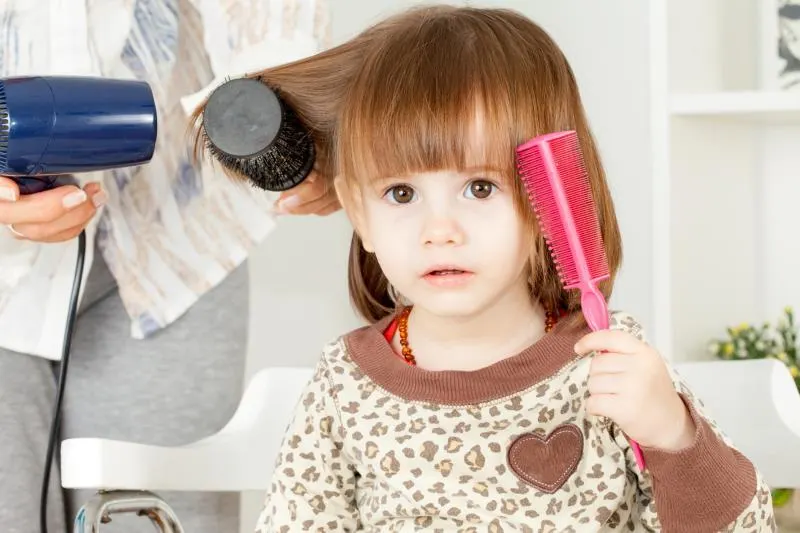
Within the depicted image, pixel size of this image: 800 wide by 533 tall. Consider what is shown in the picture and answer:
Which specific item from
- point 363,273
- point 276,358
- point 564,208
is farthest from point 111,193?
point 276,358

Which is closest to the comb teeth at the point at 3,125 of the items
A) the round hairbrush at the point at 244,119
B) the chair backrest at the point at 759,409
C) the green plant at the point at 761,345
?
the round hairbrush at the point at 244,119

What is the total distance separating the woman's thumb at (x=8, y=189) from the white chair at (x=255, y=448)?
21cm

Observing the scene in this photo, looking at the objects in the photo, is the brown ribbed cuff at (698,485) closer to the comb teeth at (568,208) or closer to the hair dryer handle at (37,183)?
the comb teeth at (568,208)

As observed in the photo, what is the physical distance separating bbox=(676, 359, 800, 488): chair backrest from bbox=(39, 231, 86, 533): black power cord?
0.58 meters

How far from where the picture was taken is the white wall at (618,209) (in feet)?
5.59

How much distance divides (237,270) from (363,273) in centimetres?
19

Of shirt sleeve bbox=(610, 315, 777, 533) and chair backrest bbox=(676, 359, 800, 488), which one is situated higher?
shirt sleeve bbox=(610, 315, 777, 533)

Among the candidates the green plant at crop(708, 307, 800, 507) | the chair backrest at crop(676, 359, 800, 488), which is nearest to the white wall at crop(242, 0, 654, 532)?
the green plant at crop(708, 307, 800, 507)

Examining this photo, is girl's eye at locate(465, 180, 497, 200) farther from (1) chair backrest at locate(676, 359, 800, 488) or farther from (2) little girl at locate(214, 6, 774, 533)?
(1) chair backrest at locate(676, 359, 800, 488)

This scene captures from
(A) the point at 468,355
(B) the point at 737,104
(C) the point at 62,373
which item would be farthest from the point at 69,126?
(B) the point at 737,104

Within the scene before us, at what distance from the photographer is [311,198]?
108cm

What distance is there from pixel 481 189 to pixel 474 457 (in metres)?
0.21

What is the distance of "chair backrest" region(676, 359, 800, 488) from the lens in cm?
109

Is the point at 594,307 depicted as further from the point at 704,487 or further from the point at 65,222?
the point at 65,222
